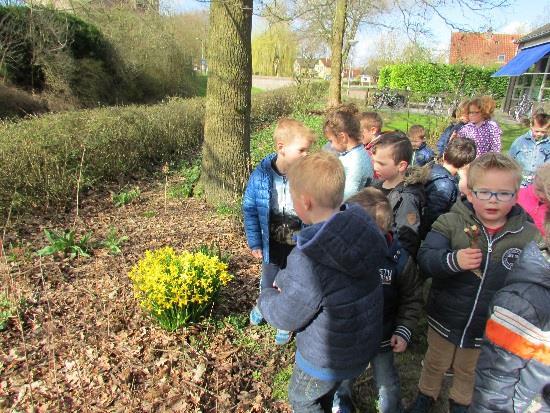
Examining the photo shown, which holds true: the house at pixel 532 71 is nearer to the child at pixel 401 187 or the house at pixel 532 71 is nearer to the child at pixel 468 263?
the child at pixel 401 187

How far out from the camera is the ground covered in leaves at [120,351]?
2.47m

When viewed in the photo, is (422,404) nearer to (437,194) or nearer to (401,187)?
(401,187)

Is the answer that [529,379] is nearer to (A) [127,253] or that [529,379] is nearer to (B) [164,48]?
(A) [127,253]

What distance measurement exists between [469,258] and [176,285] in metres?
1.81

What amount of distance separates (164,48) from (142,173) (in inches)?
505

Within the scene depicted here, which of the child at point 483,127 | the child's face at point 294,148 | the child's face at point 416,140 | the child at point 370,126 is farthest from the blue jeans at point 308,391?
the child at point 483,127

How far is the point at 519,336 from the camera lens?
4.33 ft

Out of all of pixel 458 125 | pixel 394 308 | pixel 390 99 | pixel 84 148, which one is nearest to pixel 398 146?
pixel 394 308

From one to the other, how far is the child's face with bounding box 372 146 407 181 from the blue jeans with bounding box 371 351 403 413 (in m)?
1.32

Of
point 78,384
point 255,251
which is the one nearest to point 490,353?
point 255,251

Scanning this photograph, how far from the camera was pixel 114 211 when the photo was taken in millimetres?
5336

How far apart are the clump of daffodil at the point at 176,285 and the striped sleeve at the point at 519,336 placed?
1.94m

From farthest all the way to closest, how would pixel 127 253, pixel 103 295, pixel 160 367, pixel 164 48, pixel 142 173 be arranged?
pixel 164 48, pixel 142 173, pixel 127 253, pixel 103 295, pixel 160 367

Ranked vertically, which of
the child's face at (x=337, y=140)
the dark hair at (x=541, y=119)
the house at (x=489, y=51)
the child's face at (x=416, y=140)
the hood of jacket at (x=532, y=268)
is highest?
the house at (x=489, y=51)
